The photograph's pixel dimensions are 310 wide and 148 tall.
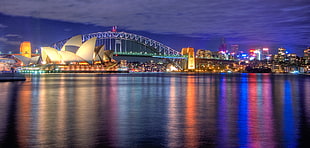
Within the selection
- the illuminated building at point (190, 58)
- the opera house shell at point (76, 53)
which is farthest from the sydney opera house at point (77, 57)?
the illuminated building at point (190, 58)

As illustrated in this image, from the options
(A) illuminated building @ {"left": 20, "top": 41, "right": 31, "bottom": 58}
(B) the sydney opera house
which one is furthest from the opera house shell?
(A) illuminated building @ {"left": 20, "top": 41, "right": 31, "bottom": 58}

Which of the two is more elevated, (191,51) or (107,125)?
(191,51)

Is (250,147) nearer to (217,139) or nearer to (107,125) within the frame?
(217,139)

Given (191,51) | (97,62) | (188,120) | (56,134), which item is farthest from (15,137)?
(191,51)

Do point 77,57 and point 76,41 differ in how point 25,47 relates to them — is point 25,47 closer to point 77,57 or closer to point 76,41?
point 77,57

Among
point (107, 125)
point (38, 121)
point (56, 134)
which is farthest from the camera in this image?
point (38, 121)

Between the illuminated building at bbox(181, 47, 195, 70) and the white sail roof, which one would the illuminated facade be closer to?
the white sail roof

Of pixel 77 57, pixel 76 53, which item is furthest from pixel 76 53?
pixel 77 57

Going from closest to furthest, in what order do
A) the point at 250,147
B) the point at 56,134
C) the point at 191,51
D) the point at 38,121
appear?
the point at 250,147, the point at 56,134, the point at 38,121, the point at 191,51

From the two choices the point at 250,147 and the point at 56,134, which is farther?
the point at 56,134
